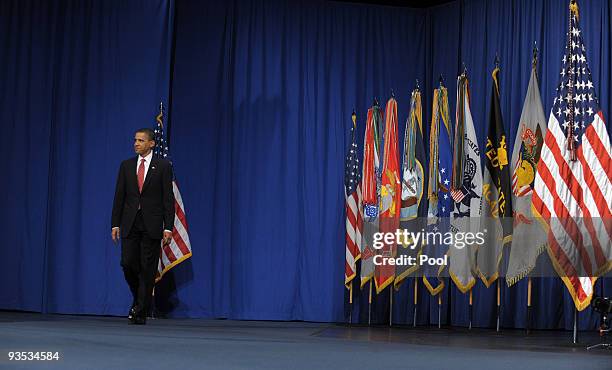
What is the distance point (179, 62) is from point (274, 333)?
139 inches

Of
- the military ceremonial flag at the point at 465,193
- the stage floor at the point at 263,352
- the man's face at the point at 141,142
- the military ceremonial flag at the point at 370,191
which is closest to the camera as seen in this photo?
the stage floor at the point at 263,352

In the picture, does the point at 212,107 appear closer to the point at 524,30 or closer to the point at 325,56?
the point at 325,56

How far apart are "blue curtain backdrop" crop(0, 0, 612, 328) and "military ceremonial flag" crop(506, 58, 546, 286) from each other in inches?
27.6

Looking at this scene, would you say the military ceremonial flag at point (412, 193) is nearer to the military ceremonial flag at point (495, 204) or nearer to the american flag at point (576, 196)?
the military ceremonial flag at point (495, 204)

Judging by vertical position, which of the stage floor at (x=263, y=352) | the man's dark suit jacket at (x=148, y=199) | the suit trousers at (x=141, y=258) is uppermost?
the man's dark suit jacket at (x=148, y=199)

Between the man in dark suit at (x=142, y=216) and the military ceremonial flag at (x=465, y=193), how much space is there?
2.58 m

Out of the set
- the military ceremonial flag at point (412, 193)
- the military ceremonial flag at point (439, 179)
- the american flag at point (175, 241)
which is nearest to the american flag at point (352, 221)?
the military ceremonial flag at point (412, 193)

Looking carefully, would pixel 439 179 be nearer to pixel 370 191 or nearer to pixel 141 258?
pixel 370 191

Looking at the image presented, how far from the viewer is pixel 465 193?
301 inches

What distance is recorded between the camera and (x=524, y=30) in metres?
8.45

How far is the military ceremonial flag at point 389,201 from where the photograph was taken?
7.98m

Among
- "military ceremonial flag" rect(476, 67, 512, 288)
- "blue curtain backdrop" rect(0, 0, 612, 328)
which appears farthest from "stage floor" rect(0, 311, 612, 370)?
"blue curtain backdrop" rect(0, 0, 612, 328)

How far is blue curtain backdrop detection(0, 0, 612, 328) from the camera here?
27.4ft

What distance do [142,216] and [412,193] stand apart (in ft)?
8.64
